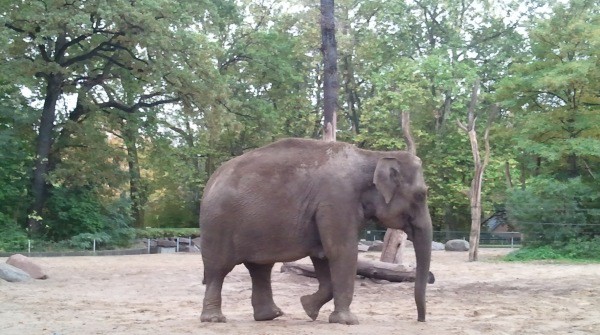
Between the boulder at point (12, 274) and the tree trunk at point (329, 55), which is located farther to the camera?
the tree trunk at point (329, 55)

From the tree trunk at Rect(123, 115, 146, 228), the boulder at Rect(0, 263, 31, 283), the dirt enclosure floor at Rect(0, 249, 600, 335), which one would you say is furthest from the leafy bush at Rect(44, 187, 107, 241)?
the boulder at Rect(0, 263, 31, 283)

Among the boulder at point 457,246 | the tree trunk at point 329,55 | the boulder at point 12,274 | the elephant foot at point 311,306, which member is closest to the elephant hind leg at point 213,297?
the elephant foot at point 311,306

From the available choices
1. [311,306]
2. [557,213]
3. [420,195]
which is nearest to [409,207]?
[420,195]

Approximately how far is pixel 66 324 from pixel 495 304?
20.8 feet

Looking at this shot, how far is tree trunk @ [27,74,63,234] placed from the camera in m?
30.1

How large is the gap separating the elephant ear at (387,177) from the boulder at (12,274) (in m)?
9.16

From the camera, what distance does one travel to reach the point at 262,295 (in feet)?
29.8

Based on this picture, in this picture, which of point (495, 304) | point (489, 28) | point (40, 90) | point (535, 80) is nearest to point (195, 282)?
point (495, 304)

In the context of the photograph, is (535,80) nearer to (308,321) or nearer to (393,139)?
(393,139)

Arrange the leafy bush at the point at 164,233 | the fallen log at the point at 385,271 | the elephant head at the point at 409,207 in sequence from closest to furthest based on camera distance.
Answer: the elephant head at the point at 409,207 < the fallen log at the point at 385,271 < the leafy bush at the point at 164,233

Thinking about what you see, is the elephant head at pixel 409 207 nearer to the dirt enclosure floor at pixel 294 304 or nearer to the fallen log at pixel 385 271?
the dirt enclosure floor at pixel 294 304

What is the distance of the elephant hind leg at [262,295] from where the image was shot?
9.00m

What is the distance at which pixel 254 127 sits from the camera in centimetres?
3941

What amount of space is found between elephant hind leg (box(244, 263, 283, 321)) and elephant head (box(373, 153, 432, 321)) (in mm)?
1644
